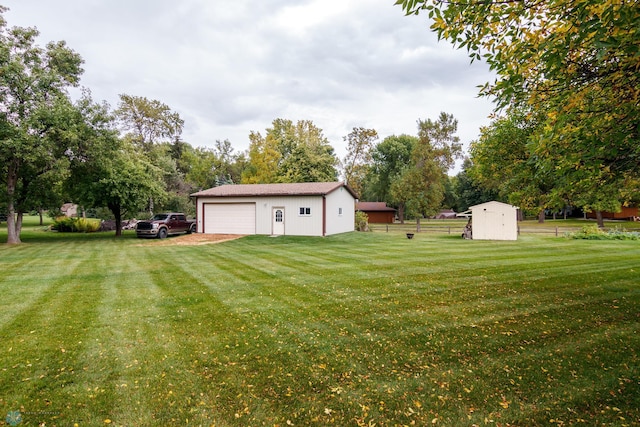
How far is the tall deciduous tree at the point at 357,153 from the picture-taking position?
137ft

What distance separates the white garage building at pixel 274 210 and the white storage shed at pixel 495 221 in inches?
364

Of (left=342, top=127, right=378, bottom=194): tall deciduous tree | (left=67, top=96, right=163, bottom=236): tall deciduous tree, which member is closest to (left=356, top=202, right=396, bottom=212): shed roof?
(left=342, top=127, right=378, bottom=194): tall deciduous tree

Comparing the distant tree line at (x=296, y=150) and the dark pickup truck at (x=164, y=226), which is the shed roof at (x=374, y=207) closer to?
the distant tree line at (x=296, y=150)

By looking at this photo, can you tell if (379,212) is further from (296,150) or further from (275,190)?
(275,190)

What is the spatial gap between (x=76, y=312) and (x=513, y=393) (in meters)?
6.73

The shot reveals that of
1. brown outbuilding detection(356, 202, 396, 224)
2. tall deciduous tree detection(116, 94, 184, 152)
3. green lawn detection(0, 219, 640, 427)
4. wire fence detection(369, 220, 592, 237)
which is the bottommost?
green lawn detection(0, 219, 640, 427)

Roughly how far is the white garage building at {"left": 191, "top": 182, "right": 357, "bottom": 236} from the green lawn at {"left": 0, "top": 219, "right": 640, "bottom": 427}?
12.4 meters

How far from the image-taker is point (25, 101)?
51.0 ft

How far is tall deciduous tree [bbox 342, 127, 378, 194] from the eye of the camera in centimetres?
4162

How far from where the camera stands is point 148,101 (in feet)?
124

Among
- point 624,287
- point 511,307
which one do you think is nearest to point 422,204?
point 624,287

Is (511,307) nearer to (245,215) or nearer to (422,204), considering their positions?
(245,215)

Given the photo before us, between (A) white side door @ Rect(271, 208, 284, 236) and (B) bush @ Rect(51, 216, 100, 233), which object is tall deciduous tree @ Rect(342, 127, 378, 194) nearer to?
(A) white side door @ Rect(271, 208, 284, 236)

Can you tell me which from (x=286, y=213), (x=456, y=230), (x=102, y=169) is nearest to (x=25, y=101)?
(x=102, y=169)
